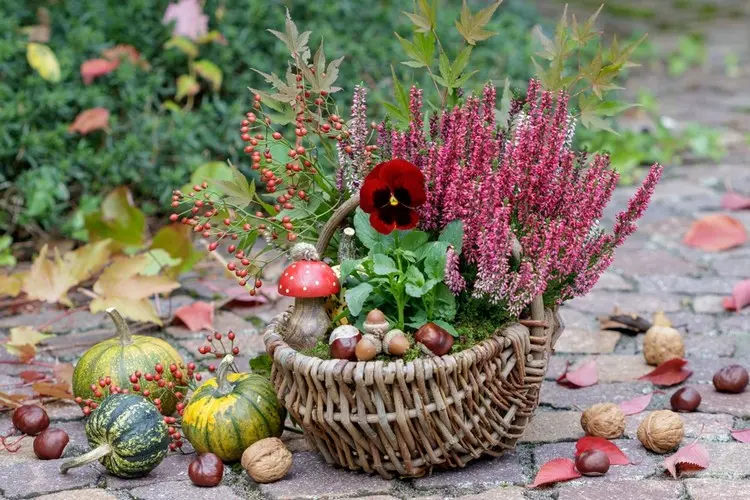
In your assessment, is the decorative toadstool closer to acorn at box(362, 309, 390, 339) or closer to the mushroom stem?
the mushroom stem

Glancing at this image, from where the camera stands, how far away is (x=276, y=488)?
245cm

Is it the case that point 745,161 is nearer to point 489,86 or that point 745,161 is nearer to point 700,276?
point 700,276

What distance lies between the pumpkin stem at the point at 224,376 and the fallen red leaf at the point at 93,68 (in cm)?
264

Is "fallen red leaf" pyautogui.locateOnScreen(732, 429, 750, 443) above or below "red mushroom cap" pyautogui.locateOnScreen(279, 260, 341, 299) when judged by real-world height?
below

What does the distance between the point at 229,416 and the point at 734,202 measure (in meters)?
3.42

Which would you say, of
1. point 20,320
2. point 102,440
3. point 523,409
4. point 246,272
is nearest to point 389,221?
point 246,272

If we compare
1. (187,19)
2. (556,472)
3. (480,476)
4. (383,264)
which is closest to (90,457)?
(383,264)

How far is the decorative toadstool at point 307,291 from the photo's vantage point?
239cm

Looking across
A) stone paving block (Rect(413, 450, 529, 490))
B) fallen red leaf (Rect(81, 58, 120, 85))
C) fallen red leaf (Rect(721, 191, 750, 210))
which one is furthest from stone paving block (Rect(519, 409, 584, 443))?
fallen red leaf (Rect(81, 58, 120, 85))

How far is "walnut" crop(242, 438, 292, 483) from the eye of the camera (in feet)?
8.02

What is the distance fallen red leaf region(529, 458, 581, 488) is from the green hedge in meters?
2.58

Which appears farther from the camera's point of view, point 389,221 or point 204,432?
point 204,432

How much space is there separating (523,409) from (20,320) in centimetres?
217

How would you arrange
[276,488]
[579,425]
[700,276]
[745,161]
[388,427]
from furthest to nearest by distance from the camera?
[745,161] < [700,276] < [579,425] < [276,488] < [388,427]
